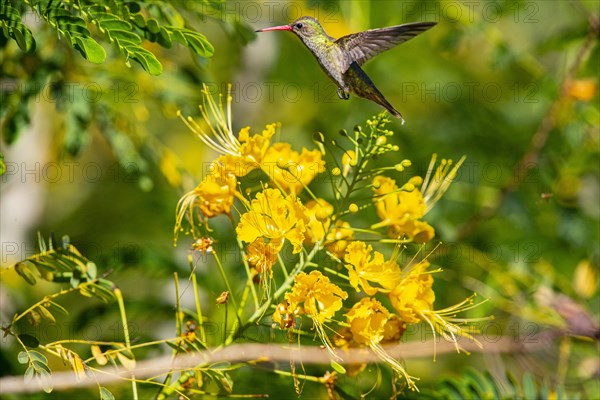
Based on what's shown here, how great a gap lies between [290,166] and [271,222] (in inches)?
8.2

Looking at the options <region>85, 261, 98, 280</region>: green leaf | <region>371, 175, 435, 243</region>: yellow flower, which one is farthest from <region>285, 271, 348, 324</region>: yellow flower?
<region>85, 261, 98, 280</region>: green leaf

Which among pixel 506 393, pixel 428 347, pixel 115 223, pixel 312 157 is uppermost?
pixel 312 157

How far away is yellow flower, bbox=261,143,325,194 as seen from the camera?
70.1 inches

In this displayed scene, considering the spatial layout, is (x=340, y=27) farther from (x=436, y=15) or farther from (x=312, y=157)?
(x=312, y=157)

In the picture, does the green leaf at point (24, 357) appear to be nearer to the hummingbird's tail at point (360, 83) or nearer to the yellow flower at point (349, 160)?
the yellow flower at point (349, 160)

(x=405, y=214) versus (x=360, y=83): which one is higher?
(x=360, y=83)

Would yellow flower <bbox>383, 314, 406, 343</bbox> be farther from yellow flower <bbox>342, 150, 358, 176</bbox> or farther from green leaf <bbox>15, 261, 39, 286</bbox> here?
green leaf <bbox>15, 261, 39, 286</bbox>

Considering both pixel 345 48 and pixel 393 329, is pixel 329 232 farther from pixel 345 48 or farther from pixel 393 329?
pixel 345 48

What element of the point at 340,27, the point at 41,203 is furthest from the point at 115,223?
the point at 340,27

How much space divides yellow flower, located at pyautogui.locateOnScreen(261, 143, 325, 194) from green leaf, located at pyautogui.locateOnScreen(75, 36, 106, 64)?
48cm

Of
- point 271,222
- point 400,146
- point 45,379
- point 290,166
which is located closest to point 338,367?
point 271,222

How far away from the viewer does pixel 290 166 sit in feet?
5.79

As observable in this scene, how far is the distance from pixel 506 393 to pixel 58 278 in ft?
4.80

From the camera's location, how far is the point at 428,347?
6.65 feet
